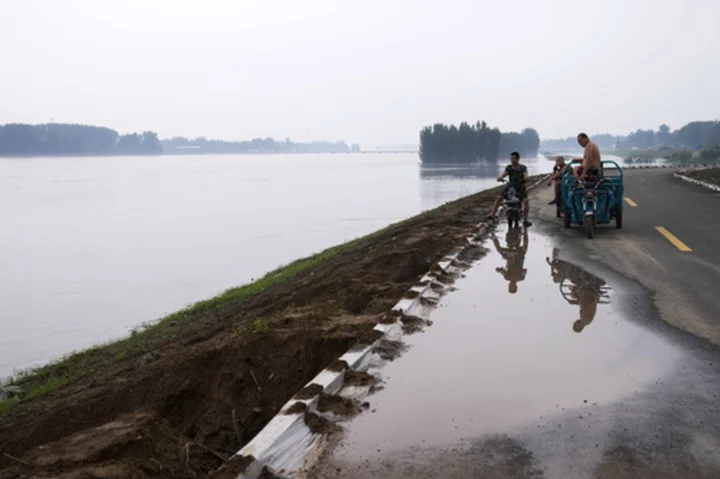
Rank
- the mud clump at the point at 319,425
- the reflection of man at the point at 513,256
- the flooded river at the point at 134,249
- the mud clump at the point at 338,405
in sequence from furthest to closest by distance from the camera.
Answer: the flooded river at the point at 134,249, the reflection of man at the point at 513,256, the mud clump at the point at 338,405, the mud clump at the point at 319,425

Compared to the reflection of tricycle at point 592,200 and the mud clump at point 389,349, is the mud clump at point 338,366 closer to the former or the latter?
the mud clump at point 389,349

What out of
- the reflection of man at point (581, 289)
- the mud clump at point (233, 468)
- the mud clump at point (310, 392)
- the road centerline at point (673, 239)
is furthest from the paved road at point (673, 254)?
the mud clump at point (233, 468)

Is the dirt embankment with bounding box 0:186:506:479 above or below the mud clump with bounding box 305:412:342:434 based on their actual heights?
below

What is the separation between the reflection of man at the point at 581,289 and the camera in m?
7.59

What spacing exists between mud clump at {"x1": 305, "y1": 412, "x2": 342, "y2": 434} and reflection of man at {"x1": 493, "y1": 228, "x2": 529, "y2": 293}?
16.4 ft

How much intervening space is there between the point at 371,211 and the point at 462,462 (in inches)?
1667

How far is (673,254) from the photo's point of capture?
37.6 feet

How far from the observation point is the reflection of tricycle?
45.7 feet

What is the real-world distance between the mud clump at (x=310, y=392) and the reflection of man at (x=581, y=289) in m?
3.31

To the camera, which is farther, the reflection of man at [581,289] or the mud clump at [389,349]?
the reflection of man at [581,289]

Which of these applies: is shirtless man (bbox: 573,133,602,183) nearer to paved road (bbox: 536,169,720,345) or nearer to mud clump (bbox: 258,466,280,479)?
paved road (bbox: 536,169,720,345)

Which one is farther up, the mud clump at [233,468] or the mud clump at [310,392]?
the mud clump at [233,468]

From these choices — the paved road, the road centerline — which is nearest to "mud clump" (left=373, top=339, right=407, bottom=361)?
the paved road

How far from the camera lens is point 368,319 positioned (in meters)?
A: 7.51
